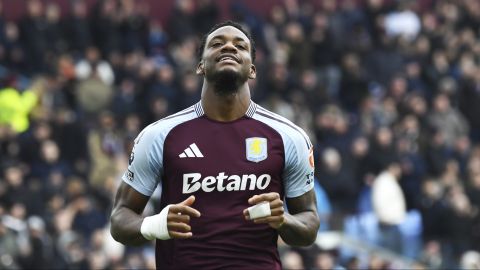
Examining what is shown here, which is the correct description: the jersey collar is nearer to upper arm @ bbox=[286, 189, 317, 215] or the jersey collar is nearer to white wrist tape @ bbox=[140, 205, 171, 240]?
upper arm @ bbox=[286, 189, 317, 215]

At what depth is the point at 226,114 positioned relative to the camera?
6270 millimetres

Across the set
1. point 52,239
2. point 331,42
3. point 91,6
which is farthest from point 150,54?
point 52,239

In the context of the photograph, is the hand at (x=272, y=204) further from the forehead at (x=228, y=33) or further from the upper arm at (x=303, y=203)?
the forehead at (x=228, y=33)

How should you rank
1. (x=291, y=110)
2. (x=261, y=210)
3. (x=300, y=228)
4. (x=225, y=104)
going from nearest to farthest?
(x=261, y=210) < (x=300, y=228) < (x=225, y=104) < (x=291, y=110)

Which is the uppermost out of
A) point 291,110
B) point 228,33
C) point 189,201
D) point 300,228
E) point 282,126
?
point 291,110

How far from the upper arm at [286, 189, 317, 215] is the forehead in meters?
0.84

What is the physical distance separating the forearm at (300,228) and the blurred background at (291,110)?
24.5ft

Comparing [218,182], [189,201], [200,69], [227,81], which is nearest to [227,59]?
[227,81]

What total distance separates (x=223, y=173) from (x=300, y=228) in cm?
47

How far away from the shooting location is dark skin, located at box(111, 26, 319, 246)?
605 cm

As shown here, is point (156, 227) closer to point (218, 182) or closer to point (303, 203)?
point (218, 182)

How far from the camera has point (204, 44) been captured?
20.8 ft

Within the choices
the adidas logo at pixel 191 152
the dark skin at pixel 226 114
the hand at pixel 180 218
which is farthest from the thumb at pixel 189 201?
the adidas logo at pixel 191 152

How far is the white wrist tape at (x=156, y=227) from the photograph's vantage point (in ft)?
18.8
